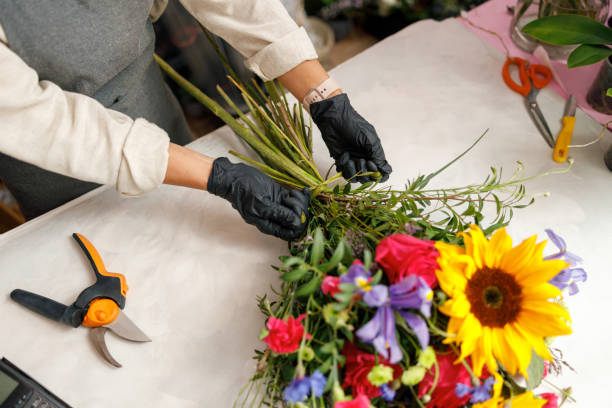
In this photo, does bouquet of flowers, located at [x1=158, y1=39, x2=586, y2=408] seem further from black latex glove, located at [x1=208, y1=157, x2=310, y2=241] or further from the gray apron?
the gray apron

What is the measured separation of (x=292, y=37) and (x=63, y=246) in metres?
0.64

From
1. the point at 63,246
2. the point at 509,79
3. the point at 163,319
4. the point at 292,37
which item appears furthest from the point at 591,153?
the point at 63,246

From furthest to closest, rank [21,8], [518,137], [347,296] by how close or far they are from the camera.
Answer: [518,137], [21,8], [347,296]

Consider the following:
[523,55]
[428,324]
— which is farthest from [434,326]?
[523,55]

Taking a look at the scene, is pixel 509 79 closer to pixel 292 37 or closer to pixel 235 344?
pixel 292 37

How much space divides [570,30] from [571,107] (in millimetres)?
202

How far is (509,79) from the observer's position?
38.7 inches

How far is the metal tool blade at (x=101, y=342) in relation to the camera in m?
0.69

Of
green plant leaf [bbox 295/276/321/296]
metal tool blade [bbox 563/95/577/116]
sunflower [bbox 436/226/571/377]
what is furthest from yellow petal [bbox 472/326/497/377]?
metal tool blade [bbox 563/95/577/116]

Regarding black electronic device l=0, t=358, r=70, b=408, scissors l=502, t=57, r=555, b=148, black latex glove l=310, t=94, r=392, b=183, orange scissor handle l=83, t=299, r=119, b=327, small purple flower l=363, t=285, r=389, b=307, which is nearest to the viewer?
small purple flower l=363, t=285, r=389, b=307

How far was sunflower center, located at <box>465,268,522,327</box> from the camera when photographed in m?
0.49

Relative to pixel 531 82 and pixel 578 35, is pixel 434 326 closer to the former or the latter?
pixel 578 35

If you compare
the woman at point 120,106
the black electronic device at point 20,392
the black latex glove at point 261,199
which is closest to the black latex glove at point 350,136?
the woman at point 120,106

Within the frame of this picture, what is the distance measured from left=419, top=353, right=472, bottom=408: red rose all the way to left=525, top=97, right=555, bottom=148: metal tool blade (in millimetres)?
619
